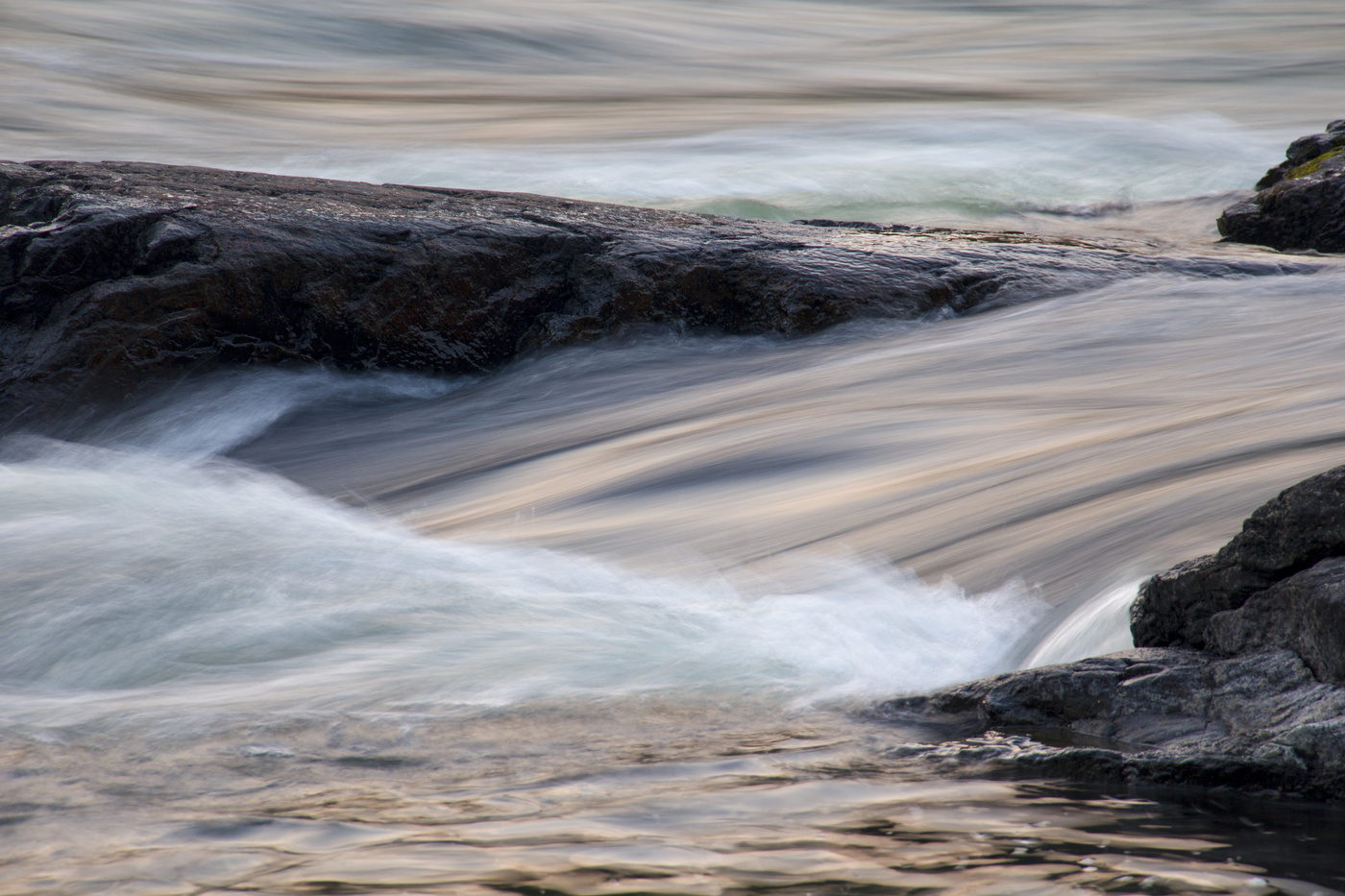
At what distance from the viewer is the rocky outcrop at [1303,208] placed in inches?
264

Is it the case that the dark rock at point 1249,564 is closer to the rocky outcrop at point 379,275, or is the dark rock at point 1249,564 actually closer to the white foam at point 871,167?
the rocky outcrop at point 379,275

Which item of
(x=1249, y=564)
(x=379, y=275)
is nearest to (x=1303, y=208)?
(x=379, y=275)

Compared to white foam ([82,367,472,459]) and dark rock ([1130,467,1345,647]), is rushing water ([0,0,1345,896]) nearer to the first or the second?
white foam ([82,367,472,459])

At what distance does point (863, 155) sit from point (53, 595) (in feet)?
28.1

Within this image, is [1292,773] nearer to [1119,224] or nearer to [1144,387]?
[1144,387]

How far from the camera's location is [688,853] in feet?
5.74

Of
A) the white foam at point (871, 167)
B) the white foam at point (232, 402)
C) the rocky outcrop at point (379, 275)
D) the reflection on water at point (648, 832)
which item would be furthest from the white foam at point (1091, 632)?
the white foam at point (871, 167)

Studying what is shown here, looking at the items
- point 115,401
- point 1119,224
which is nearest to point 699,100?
point 1119,224

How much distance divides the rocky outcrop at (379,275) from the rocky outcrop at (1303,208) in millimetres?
1055

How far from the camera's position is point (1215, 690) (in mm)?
2086

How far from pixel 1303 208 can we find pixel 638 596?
214 inches

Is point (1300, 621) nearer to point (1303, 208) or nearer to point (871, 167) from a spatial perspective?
point (1303, 208)

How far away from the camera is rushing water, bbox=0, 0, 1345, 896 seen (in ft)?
5.87

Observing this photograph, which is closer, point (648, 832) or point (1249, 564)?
point (648, 832)
